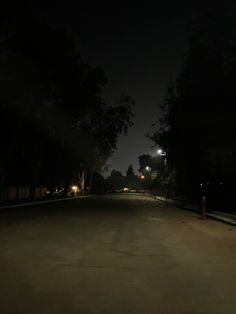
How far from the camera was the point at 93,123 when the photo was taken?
66.3 metres

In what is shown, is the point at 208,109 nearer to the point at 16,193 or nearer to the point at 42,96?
the point at 42,96

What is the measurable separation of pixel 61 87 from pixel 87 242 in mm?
35603

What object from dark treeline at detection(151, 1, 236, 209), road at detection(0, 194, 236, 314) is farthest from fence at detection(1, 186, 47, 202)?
road at detection(0, 194, 236, 314)

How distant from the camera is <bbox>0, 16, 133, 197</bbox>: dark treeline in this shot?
44500mm

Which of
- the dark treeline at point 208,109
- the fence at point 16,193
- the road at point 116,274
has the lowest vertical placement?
the road at point 116,274

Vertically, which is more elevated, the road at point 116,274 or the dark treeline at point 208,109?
the dark treeline at point 208,109

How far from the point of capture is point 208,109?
42156mm

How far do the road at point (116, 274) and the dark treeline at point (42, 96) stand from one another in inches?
1036

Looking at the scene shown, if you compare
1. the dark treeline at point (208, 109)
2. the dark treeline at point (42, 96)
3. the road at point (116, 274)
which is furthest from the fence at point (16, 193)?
the road at point (116, 274)

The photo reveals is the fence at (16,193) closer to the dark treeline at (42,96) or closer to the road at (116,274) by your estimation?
the dark treeline at (42,96)

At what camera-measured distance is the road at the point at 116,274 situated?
834cm

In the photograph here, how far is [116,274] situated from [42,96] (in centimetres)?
4016

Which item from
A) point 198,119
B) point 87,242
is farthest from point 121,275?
point 198,119

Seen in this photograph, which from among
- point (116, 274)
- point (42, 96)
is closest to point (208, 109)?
point (42, 96)
